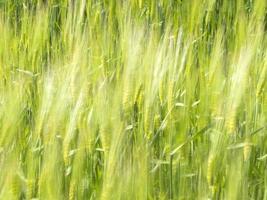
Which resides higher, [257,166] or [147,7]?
[147,7]

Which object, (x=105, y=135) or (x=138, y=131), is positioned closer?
(x=105, y=135)

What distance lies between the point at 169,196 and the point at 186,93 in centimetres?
25

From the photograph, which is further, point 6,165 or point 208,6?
point 208,6

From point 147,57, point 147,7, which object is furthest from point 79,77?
point 147,7

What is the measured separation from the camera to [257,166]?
4.00 ft

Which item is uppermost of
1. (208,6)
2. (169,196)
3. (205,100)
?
(208,6)

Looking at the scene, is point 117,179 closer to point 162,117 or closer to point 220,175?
point 220,175

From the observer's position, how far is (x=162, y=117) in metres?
1.36

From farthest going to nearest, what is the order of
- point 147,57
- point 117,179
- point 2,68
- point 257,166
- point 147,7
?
point 147,7, point 2,68, point 147,57, point 257,166, point 117,179

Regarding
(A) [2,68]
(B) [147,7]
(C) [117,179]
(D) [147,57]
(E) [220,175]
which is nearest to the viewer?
(C) [117,179]

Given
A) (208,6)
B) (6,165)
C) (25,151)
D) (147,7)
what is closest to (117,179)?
(6,165)

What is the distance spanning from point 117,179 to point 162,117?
402 millimetres

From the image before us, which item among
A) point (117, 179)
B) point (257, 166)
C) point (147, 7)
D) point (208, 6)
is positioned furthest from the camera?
point (147, 7)

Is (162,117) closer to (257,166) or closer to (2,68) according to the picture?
(257,166)
